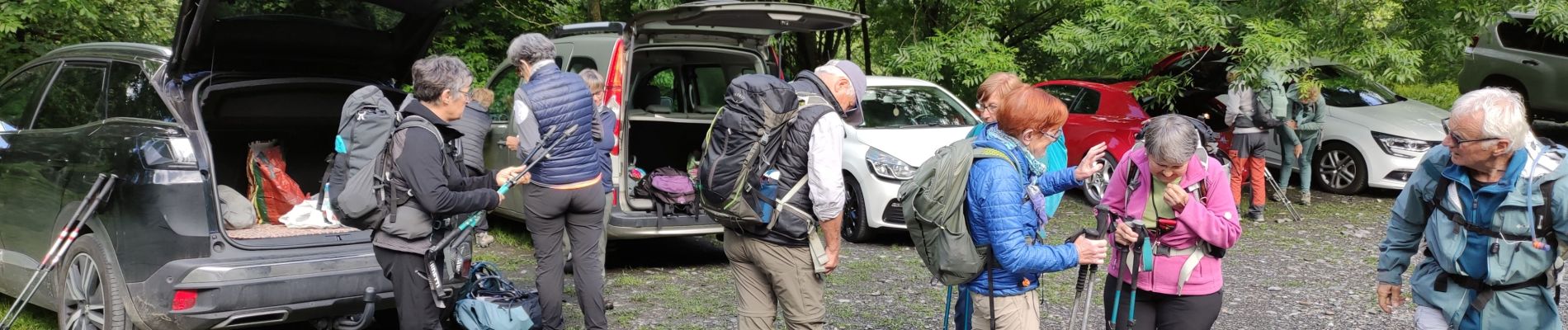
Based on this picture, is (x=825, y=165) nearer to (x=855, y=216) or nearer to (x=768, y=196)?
(x=768, y=196)

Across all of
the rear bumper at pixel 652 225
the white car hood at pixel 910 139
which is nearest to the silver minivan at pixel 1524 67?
the white car hood at pixel 910 139

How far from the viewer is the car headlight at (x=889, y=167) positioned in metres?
7.63

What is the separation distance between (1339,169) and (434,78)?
9.43 m

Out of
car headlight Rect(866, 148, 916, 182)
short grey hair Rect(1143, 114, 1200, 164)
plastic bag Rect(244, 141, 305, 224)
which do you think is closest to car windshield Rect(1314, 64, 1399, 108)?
car headlight Rect(866, 148, 916, 182)

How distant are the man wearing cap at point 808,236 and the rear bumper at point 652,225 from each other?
2345 millimetres

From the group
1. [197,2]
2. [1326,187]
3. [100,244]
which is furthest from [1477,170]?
[1326,187]

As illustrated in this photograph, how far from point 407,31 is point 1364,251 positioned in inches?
262

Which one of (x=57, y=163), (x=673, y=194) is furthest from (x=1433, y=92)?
(x=57, y=163)

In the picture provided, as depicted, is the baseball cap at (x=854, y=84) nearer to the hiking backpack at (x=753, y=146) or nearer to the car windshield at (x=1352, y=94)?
the hiking backpack at (x=753, y=146)

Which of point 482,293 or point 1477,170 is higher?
point 1477,170

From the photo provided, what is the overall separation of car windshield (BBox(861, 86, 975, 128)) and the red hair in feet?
16.7

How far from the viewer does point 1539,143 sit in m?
3.24

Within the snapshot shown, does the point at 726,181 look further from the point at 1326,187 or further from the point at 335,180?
the point at 1326,187

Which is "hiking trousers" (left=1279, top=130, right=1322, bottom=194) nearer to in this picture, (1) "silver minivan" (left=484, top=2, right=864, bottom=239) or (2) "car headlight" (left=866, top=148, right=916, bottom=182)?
(2) "car headlight" (left=866, top=148, right=916, bottom=182)
